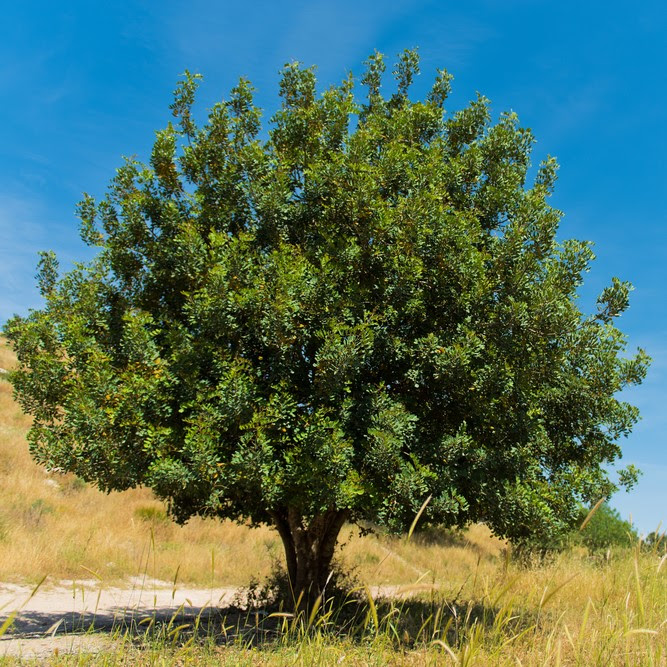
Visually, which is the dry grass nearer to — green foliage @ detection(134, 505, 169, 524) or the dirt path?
green foliage @ detection(134, 505, 169, 524)

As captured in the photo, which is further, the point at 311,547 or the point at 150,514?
the point at 150,514

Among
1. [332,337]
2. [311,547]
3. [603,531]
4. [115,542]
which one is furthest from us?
[603,531]

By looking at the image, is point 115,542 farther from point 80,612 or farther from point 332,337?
point 332,337

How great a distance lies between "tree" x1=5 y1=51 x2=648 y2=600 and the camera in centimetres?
1054

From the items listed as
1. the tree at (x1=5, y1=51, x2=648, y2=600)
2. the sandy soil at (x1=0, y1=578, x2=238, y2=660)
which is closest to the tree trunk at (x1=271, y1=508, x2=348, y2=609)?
the tree at (x1=5, y1=51, x2=648, y2=600)

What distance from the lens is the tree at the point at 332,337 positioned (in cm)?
1054

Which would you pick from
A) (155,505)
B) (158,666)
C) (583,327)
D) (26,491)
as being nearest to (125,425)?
(158,666)

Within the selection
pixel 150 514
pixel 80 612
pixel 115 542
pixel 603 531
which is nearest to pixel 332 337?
pixel 80 612

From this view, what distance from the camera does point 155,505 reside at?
3183 cm

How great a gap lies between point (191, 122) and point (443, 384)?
867 cm

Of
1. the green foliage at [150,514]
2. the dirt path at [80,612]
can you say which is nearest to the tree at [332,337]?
the dirt path at [80,612]

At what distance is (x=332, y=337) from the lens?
10094 mm

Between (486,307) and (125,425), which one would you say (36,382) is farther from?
(486,307)

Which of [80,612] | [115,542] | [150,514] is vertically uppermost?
[150,514]
